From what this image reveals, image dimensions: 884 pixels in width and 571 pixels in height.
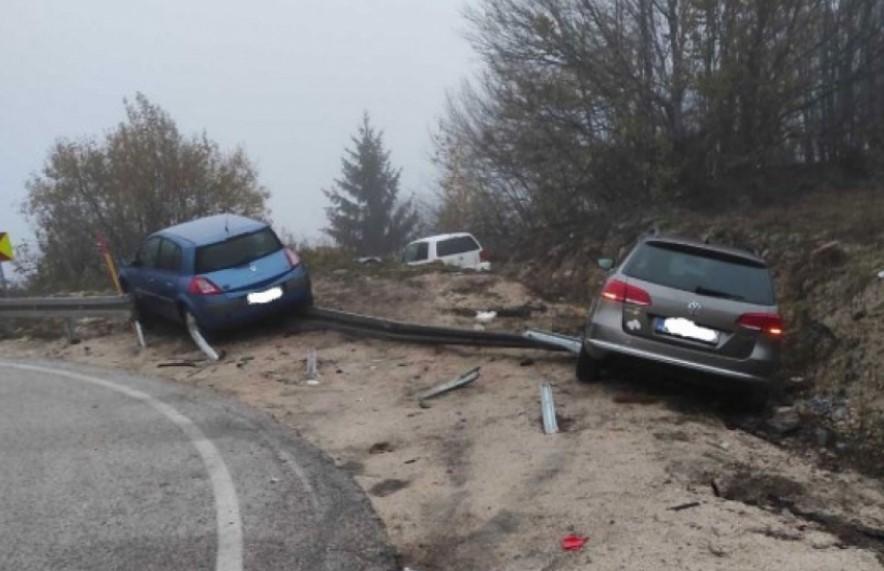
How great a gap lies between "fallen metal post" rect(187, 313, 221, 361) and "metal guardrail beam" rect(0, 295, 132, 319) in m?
2.00

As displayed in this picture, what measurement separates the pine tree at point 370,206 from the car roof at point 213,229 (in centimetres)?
4776

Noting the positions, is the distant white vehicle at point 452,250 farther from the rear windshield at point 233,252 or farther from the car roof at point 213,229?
the rear windshield at point 233,252

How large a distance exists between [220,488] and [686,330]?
4255 millimetres

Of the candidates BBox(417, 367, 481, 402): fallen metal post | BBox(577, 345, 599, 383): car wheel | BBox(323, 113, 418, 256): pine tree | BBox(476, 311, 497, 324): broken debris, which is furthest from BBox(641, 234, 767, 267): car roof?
BBox(323, 113, 418, 256): pine tree

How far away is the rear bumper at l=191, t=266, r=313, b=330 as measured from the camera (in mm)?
12789

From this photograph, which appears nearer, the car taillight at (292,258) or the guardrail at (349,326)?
the guardrail at (349,326)

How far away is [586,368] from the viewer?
30.4ft

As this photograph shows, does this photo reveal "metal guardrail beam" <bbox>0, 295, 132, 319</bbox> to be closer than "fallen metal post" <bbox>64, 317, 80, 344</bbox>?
Yes

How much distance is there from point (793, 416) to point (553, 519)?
3709 millimetres

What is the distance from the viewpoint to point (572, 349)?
10.1 meters

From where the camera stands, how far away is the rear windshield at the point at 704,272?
27.5ft

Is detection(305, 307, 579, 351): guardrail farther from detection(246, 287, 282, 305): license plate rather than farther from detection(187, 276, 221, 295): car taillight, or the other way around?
detection(187, 276, 221, 295): car taillight

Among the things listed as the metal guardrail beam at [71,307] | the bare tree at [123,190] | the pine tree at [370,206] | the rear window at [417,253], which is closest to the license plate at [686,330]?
the metal guardrail beam at [71,307]

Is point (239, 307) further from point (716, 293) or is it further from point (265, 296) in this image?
point (716, 293)
